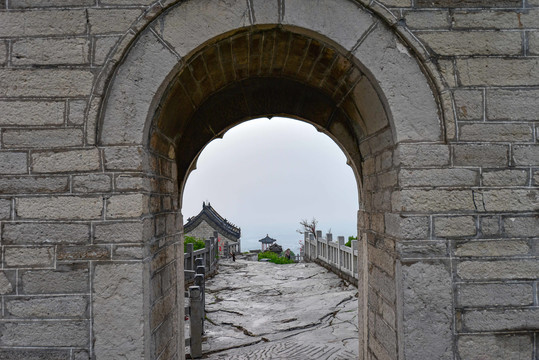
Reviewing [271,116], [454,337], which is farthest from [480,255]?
[271,116]

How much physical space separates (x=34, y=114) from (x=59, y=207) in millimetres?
669

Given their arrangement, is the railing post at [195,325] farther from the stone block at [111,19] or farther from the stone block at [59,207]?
the stone block at [111,19]

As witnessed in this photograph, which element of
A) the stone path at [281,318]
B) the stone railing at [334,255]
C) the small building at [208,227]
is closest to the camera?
the stone path at [281,318]

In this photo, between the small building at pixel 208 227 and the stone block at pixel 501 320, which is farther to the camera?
the small building at pixel 208 227

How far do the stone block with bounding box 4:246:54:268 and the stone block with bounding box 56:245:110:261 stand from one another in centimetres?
7

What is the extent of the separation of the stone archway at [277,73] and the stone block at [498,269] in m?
0.18

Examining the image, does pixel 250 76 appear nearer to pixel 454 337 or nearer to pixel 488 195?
pixel 488 195

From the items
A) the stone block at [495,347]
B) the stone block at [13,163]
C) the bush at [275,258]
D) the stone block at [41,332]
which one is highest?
the stone block at [13,163]

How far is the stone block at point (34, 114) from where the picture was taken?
2598 millimetres

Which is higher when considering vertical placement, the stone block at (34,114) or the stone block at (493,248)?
the stone block at (34,114)

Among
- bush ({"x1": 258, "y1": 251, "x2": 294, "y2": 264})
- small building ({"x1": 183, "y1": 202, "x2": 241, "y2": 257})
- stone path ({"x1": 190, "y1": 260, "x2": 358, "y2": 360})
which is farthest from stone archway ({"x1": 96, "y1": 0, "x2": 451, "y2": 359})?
small building ({"x1": 183, "y1": 202, "x2": 241, "y2": 257})

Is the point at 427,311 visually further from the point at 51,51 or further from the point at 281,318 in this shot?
the point at 281,318

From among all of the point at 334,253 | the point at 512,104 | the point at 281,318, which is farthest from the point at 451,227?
the point at 334,253

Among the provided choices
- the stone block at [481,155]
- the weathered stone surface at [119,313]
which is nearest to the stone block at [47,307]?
the weathered stone surface at [119,313]
